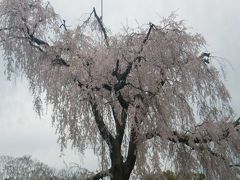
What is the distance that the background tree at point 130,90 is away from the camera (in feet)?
29.3

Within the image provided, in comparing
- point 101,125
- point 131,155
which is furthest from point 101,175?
point 101,125

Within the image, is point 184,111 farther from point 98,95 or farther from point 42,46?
point 42,46

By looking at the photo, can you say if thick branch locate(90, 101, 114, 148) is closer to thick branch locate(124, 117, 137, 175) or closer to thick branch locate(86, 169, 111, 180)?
thick branch locate(124, 117, 137, 175)

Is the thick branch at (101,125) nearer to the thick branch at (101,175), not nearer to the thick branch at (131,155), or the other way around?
the thick branch at (131,155)

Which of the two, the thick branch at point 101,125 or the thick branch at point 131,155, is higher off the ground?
the thick branch at point 101,125

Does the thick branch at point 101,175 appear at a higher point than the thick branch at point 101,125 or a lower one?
lower

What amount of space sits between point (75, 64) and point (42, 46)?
71.4 inches

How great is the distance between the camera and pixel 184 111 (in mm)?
9219

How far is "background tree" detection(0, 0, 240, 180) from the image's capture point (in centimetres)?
894

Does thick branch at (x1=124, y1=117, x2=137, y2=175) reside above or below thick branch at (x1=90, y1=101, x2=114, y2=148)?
below

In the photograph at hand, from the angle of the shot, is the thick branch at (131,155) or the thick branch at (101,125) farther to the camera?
the thick branch at (131,155)

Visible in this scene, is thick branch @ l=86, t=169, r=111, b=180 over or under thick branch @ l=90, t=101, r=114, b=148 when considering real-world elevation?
under

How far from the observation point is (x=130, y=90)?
30.6 ft

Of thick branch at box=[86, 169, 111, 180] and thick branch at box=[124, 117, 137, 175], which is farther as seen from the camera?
thick branch at box=[86, 169, 111, 180]
